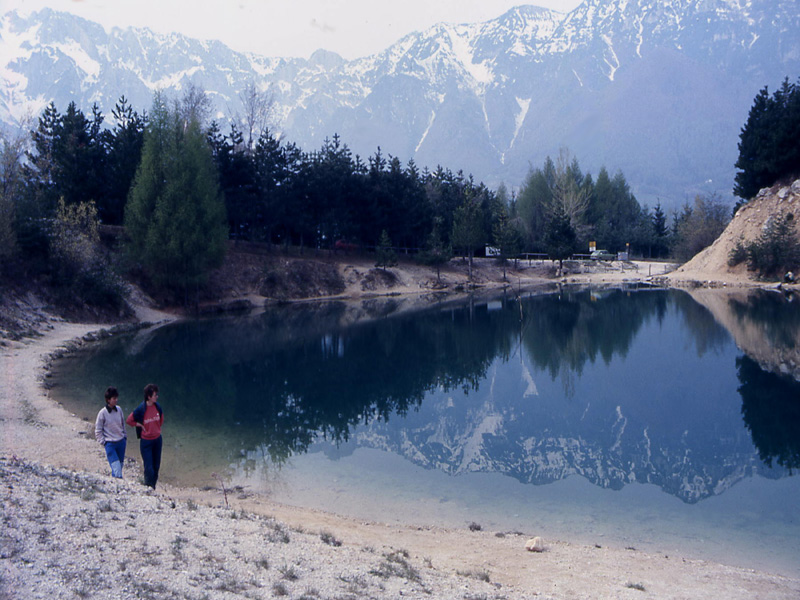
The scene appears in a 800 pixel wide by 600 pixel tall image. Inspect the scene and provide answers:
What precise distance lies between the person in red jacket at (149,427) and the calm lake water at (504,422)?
286cm

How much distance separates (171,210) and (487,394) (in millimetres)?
29525

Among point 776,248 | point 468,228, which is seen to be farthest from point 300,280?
point 776,248

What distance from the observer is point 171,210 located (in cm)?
4503

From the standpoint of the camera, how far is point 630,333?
1512 inches

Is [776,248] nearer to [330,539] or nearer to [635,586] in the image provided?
[635,586]

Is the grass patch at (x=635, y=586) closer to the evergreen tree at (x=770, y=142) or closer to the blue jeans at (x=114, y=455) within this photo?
the blue jeans at (x=114, y=455)

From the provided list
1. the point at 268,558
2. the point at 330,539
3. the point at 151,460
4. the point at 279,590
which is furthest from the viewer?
the point at 151,460

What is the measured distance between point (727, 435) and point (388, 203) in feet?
181

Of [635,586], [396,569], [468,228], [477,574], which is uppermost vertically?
[468,228]

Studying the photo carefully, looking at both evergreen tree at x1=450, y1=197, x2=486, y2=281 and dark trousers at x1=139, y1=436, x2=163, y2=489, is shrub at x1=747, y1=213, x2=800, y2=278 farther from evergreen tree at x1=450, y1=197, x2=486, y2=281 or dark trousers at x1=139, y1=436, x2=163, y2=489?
dark trousers at x1=139, y1=436, x2=163, y2=489

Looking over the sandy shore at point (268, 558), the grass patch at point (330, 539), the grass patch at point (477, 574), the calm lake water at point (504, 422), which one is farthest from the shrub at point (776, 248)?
the grass patch at point (330, 539)

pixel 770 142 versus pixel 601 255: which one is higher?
pixel 770 142

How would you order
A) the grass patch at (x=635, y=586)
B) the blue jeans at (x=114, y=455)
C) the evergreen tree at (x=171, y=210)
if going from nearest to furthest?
the grass patch at (x=635, y=586) < the blue jeans at (x=114, y=455) < the evergreen tree at (x=171, y=210)

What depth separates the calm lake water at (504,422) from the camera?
13.5 m
